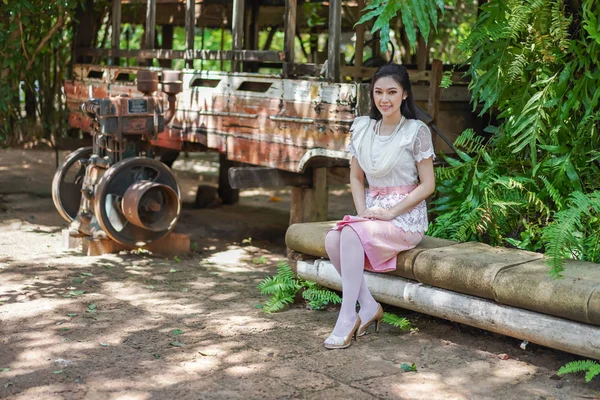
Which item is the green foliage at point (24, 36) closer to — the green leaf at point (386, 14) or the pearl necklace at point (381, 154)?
the pearl necklace at point (381, 154)

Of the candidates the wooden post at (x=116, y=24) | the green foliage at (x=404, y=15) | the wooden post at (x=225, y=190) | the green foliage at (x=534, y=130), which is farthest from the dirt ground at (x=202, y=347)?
the wooden post at (x=225, y=190)

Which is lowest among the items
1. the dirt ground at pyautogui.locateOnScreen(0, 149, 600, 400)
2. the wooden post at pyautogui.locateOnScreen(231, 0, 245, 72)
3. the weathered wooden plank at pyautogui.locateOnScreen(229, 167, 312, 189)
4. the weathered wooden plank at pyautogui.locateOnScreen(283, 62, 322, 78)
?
the dirt ground at pyautogui.locateOnScreen(0, 149, 600, 400)

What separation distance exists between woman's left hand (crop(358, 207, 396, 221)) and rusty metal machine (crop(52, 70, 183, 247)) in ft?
8.36

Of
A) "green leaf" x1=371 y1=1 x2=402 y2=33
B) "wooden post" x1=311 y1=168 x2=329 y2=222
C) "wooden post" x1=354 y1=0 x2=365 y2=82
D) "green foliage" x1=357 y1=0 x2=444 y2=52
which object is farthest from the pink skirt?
"wooden post" x1=354 y1=0 x2=365 y2=82

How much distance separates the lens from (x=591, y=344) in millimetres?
3936

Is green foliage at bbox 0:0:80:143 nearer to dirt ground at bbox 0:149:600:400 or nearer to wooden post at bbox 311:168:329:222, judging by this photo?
dirt ground at bbox 0:149:600:400

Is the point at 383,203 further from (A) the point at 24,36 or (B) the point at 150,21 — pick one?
(A) the point at 24,36

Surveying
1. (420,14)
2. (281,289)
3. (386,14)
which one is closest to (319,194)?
(281,289)

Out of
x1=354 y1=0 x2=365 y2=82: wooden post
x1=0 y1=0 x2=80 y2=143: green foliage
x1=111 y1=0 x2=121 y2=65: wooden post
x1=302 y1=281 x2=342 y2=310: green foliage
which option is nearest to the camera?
x1=302 y1=281 x2=342 y2=310: green foliage

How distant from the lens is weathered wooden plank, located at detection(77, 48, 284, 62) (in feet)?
23.5

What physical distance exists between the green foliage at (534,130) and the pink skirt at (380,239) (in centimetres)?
62

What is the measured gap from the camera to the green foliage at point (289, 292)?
5.40 m

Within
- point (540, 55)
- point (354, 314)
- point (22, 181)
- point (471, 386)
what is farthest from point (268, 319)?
point (22, 181)

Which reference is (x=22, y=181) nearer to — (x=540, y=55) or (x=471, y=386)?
(x=540, y=55)
